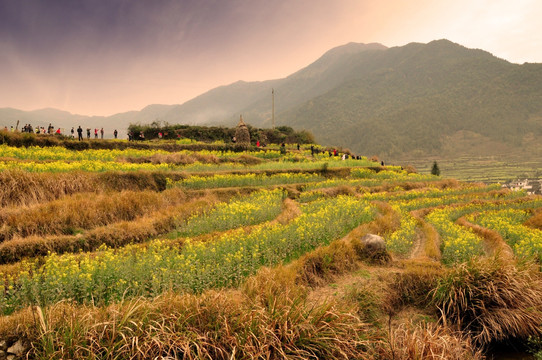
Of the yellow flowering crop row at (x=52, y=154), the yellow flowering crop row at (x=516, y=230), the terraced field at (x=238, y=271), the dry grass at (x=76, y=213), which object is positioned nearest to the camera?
the terraced field at (x=238, y=271)

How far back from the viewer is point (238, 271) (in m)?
8.06

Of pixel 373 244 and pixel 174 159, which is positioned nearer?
pixel 373 244

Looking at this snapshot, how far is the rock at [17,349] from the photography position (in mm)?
4410

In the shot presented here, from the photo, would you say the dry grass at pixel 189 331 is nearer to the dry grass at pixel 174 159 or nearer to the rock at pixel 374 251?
the rock at pixel 374 251

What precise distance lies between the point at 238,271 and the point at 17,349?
4.76 meters

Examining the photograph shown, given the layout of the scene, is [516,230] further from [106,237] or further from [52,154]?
[52,154]

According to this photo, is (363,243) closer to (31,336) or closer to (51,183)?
(31,336)

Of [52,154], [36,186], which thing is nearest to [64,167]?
[36,186]

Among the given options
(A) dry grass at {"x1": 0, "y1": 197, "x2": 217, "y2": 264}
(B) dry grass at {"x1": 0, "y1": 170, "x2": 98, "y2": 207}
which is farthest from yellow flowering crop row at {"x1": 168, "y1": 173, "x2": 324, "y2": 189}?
(B) dry grass at {"x1": 0, "y1": 170, "x2": 98, "y2": 207}

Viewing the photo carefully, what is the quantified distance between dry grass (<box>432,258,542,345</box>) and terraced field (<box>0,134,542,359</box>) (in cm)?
4

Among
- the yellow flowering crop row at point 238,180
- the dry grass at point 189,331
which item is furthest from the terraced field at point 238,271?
the yellow flowering crop row at point 238,180

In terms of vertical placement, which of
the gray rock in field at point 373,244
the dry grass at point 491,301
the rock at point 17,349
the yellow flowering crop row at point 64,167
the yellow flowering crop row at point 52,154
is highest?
the yellow flowering crop row at point 52,154

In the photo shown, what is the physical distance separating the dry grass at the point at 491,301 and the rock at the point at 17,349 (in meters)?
8.86

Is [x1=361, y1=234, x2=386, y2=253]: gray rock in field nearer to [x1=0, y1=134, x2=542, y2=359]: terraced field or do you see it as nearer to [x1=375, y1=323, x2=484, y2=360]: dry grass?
[x1=0, y1=134, x2=542, y2=359]: terraced field
